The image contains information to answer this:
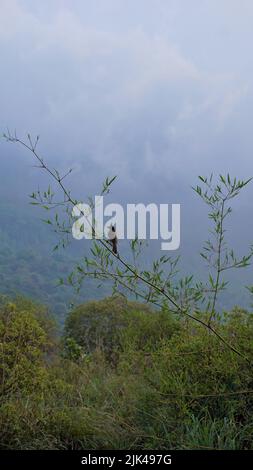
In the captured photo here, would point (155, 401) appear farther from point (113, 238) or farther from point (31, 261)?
point (31, 261)

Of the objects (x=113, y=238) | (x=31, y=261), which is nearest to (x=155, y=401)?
(x=113, y=238)

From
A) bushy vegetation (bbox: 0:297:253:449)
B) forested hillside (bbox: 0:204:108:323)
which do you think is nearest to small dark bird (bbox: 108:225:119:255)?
bushy vegetation (bbox: 0:297:253:449)

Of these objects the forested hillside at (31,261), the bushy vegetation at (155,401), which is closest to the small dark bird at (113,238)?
the bushy vegetation at (155,401)

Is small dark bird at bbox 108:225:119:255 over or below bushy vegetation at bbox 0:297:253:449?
over

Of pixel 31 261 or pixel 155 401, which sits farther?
pixel 31 261

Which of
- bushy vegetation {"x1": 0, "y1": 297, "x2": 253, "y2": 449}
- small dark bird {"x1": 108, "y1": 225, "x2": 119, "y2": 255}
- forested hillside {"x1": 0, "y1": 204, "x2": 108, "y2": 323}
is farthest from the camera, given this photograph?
forested hillside {"x1": 0, "y1": 204, "x2": 108, "y2": 323}

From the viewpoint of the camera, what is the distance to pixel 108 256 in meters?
3.63

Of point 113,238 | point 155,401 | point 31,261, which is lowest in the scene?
point 155,401

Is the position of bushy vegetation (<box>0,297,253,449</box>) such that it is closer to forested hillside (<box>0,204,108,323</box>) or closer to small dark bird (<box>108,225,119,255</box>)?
small dark bird (<box>108,225,119,255</box>)

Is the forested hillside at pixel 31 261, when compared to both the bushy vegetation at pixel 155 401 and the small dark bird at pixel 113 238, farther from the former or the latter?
the small dark bird at pixel 113 238
